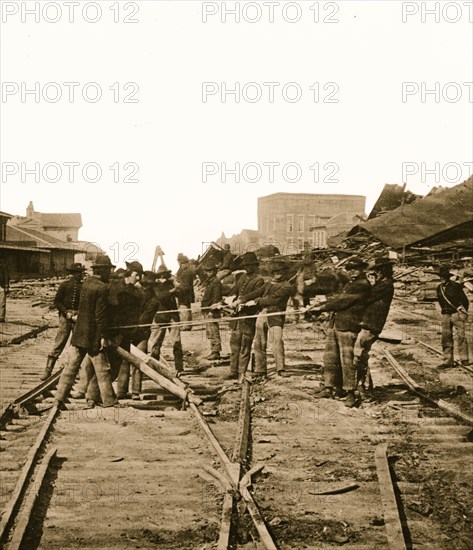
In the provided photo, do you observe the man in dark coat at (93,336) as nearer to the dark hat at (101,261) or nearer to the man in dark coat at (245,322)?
the dark hat at (101,261)

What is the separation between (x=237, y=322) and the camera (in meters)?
11.5

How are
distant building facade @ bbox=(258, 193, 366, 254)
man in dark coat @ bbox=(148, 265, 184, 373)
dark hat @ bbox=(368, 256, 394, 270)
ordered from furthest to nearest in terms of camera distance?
distant building facade @ bbox=(258, 193, 366, 254) < man in dark coat @ bbox=(148, 265, 184, 373) < dark hat @ bbox=(368, 256, 394, 270)

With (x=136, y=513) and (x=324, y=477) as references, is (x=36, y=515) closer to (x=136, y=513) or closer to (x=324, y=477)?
(x=136, y=513)

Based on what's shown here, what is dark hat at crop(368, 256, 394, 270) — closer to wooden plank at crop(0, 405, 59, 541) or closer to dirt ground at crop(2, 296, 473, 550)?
dirt ground at crop(2, 296, 473, 550)

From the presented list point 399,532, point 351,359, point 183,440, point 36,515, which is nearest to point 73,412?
point 183,440

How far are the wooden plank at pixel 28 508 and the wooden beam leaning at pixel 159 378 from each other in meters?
2.63

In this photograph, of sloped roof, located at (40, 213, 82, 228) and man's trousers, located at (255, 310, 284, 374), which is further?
sloped roof, located at (40, 213, 82, 228)

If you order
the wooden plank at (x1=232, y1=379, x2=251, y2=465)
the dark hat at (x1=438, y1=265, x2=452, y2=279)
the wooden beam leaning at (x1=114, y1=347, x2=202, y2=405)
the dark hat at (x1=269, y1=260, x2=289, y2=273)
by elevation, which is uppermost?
the dark hat at (x1=269, y1=260, x2=289, y2=273)

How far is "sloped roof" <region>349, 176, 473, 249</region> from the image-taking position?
892 centimetres

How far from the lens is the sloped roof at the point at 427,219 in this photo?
29.3 ft

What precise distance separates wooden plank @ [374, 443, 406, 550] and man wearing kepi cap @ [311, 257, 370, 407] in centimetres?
243

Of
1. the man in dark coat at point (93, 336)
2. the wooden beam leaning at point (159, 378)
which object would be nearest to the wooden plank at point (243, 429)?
the wooden beam leaning at point (159, 378)

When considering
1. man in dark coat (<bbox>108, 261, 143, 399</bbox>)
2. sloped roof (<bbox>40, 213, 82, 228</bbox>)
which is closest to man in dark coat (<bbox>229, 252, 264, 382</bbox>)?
man in dark coat (<bbox>108, 261, 143, 399</bbox>)

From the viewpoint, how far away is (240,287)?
11.9 meters
